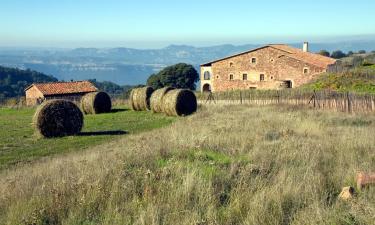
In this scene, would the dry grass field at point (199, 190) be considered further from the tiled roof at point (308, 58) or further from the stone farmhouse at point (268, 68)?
the tiled roof at point (308, 58)

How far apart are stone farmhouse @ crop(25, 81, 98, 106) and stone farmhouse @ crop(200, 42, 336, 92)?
1653 cm

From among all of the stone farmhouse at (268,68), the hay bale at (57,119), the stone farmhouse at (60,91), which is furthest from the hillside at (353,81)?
the stone farmhouse at (60,91)

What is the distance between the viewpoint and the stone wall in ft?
173

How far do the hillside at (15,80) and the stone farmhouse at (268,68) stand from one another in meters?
45.6

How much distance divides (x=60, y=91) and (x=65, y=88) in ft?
3.44

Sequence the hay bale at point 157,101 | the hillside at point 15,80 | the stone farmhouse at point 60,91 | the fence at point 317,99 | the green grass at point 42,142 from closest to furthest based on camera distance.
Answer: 1. the green grass at point 42,142
2. the fence at point 317,99
3. the hay bale at point 157,101
4. the stone farmhouse at point 60,91
5. the hillside at point 15,80

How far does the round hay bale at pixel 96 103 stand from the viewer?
111 ft

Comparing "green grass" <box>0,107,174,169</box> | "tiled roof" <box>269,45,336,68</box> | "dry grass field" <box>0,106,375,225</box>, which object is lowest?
"green grass" <box>0,107,174,169</box>

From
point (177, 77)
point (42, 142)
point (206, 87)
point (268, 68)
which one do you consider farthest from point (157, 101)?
point (177, 77)

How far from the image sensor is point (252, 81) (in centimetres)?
5834

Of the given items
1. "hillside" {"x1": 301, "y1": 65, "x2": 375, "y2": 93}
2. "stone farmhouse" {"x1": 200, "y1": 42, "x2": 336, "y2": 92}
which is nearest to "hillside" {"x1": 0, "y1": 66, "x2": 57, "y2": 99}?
"stone farmhouse" {"x1": 200, "y1": 42, "x2": 336, "y2": 92}

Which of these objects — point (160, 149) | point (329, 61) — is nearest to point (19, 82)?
point (329, 61)

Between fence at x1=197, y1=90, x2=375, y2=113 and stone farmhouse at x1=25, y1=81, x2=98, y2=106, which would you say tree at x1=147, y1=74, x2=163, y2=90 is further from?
fence at x1=197, y1=90, x2=375, y2=113

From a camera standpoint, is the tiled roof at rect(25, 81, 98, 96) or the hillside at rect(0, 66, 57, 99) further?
the hillside at rect(0, 66, 57, 99)
